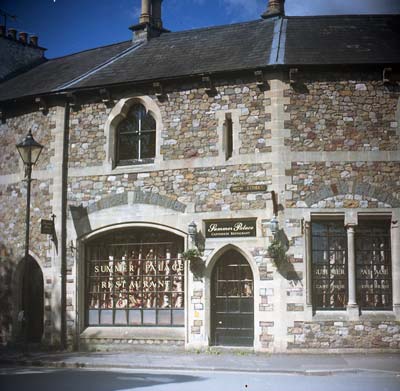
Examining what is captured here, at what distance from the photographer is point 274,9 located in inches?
834

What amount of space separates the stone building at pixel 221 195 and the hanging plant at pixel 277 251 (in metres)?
0.03

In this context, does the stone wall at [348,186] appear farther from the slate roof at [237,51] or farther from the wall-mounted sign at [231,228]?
the slate roof at [237,51]

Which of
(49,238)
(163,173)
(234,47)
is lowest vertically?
(49,238)

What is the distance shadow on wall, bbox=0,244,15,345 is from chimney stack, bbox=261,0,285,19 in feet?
32.2

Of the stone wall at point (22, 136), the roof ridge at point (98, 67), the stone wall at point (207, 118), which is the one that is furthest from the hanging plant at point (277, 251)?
the roof ridge at point (98, 67)

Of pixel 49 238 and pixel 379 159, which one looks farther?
pixel 49 238

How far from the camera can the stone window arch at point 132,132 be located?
19.4 meters

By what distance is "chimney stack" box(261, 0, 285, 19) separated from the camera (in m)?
21.0

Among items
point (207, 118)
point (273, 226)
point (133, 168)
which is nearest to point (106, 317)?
point (133, 168)

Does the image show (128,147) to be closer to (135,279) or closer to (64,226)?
(64,226)

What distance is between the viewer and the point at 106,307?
64.3ft

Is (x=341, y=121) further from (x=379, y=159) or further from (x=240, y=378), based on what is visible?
(x=240, y=378)

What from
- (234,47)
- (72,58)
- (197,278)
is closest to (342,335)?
(197,278)

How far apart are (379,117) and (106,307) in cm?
838
